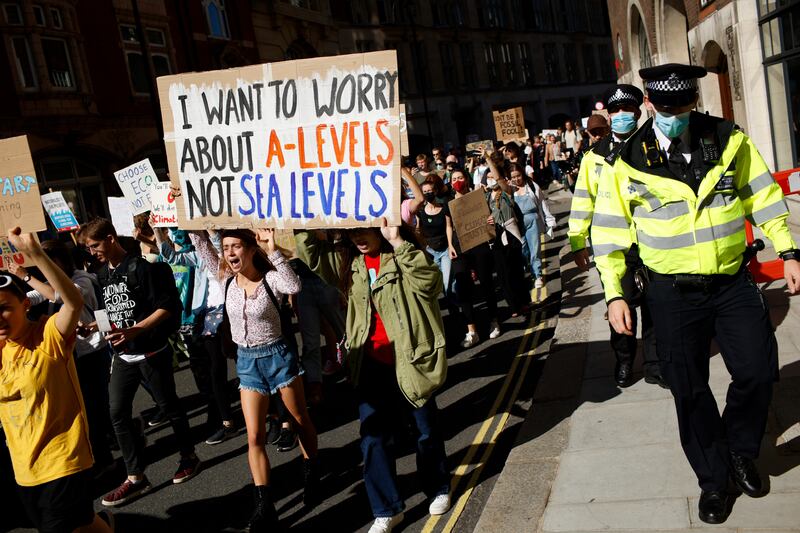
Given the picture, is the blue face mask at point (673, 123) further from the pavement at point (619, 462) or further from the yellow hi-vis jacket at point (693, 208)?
the pavement at point (619, 462)

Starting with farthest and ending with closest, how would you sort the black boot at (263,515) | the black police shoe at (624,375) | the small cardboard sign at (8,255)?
the small cardboard sign at (8,255) → the black police shoe at (624,375) → the black boot at (263,515)

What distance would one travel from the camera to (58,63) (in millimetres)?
22906

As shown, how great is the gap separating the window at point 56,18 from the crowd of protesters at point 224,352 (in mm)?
18887

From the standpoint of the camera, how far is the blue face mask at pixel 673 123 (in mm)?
3410

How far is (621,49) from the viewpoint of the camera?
25.8m

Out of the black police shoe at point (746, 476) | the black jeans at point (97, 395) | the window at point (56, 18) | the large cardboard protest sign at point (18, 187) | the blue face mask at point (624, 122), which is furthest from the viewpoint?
the window at point (56, 18)

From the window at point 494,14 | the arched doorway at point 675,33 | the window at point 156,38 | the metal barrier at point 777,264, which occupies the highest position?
the window at point 494,14

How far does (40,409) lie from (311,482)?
1.85 m

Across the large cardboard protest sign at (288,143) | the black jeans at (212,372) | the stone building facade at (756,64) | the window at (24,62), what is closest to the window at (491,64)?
the window at (24,62)

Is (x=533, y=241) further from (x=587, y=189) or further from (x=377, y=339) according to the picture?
(x=377, y=339)

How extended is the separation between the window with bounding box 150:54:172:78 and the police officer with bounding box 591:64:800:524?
25.1m

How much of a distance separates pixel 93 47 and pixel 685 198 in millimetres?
24462

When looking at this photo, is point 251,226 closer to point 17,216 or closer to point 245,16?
point 17,216

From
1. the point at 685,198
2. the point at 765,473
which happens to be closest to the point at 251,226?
the point at 685,198
